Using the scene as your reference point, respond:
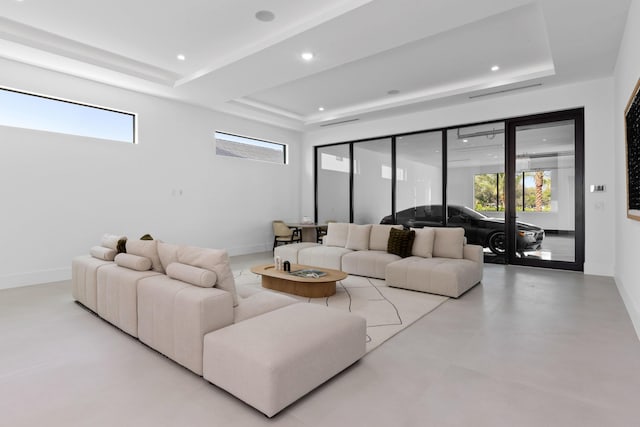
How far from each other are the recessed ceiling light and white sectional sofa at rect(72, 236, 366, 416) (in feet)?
9.22

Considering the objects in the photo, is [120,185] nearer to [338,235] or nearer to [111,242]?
[111,242]

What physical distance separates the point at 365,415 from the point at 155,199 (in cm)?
584

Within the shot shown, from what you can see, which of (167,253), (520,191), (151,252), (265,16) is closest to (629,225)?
(520,191)

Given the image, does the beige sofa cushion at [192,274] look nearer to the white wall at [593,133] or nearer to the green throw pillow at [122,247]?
the green throw pillow at [122,247]

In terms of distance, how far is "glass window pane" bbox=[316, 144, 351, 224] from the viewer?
9.11m

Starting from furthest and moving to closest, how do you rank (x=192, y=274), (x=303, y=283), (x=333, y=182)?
(x=333, y=182) < (x=303, y=283) < (x=192, y=274)

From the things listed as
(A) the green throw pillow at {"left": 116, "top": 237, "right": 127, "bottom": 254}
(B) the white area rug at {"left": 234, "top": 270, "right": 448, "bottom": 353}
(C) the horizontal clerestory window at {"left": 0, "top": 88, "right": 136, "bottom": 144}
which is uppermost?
(C) the horizontal clerestory window at {"left": 0, "top": 88, "right": 136, "bottom": 144}

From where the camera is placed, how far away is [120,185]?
6.02 meters

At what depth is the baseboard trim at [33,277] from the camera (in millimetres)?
4898

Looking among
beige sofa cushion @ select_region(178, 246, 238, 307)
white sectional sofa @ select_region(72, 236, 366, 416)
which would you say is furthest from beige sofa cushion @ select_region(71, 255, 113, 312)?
beige sofa cushion @ select_region(178, 246, 238, 307)

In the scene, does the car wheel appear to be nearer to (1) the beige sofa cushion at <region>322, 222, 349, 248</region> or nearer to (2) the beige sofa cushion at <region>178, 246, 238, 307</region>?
(1) the beige sofa cushion at <region>322, 222, 349, 248</region>

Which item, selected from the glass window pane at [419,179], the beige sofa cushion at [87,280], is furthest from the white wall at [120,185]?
the glass window pane at [419,179]

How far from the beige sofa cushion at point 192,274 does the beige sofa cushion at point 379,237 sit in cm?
380

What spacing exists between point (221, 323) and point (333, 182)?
719 cm
